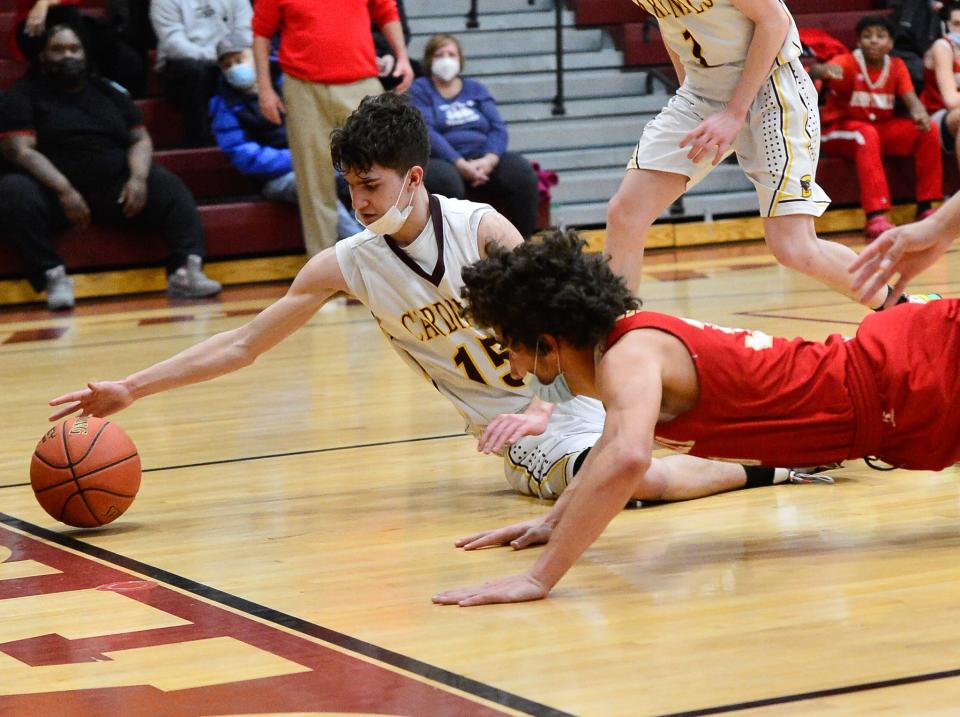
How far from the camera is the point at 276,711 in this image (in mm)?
2359

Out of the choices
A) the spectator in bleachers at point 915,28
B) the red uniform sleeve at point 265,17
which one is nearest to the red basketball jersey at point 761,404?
the red uniform sleeve at point 265,17

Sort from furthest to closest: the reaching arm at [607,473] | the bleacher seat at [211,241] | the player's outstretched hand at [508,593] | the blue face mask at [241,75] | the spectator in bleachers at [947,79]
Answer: the spectator in bleachers at [947,79]
the blue face mask at [241,75]
the bleacher seat at [211,241]
the player's outstretched hand at [508,593]
the reaching arm at [607,473]

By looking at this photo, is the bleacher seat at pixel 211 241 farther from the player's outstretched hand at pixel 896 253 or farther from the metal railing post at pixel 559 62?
the player's outstretched hand at pixel 896 253

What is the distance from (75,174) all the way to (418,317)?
19.7ft

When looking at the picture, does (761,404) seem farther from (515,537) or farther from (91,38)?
(91,38)

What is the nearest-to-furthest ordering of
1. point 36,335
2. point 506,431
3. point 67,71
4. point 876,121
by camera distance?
point 506,431 < point 36,335 < point 67,71 < point 876,121

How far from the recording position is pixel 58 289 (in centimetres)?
919

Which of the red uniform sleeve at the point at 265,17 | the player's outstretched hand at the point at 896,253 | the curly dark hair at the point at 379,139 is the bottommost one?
the player's outstretched hand at the point at 896,253

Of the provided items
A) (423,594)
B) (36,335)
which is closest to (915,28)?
(36,335)

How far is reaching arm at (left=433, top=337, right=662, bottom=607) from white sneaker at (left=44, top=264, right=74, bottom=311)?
22.0 ft

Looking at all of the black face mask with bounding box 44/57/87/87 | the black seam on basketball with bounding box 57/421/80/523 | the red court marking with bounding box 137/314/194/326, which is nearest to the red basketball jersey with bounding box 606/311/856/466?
the black seam on basketball with bounding box 57/421/80/523

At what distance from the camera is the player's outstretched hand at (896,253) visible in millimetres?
3170

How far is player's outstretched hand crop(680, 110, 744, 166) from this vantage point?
4.53 meters

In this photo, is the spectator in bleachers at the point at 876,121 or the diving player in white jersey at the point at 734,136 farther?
the spectator in bleachers at the point at 876,121
